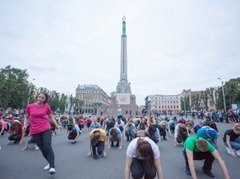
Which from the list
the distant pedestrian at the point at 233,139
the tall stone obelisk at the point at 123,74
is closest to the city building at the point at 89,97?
the tall stone obelisk at the point at 123,74

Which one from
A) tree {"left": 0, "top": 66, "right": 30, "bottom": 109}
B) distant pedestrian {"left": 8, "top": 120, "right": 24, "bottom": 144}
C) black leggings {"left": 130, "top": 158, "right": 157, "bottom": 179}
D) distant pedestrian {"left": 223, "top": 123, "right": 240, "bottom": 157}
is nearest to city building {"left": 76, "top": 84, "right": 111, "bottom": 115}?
tree {"left": 0, "top": 66, "right": 30, "bottom": 109}

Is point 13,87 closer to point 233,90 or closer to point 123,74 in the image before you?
point 123,74

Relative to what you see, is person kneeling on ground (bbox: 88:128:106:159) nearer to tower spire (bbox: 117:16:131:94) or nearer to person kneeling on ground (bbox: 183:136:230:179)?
person kneeling on ground (bbox: 183:136:230:179)

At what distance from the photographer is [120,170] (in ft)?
18.3

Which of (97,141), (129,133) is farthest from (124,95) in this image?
(97,141)

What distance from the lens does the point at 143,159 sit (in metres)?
3.66

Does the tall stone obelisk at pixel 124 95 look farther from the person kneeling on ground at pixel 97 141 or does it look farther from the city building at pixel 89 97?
the city building at pixel 89 97

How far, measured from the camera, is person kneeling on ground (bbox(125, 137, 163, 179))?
11.2 feet

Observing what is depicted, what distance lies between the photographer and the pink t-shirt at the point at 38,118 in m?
4.65

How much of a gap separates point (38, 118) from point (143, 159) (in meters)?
2.58

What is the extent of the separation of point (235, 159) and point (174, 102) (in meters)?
124

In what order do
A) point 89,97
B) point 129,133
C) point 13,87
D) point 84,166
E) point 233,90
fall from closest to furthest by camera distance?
1. point 84,166
2. point 129,133
3. point 13,87
4. point 233,90
5. point 89,97

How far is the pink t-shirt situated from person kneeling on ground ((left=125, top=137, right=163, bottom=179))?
86.2 inches

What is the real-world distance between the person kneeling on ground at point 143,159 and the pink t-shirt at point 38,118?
7.18ft
